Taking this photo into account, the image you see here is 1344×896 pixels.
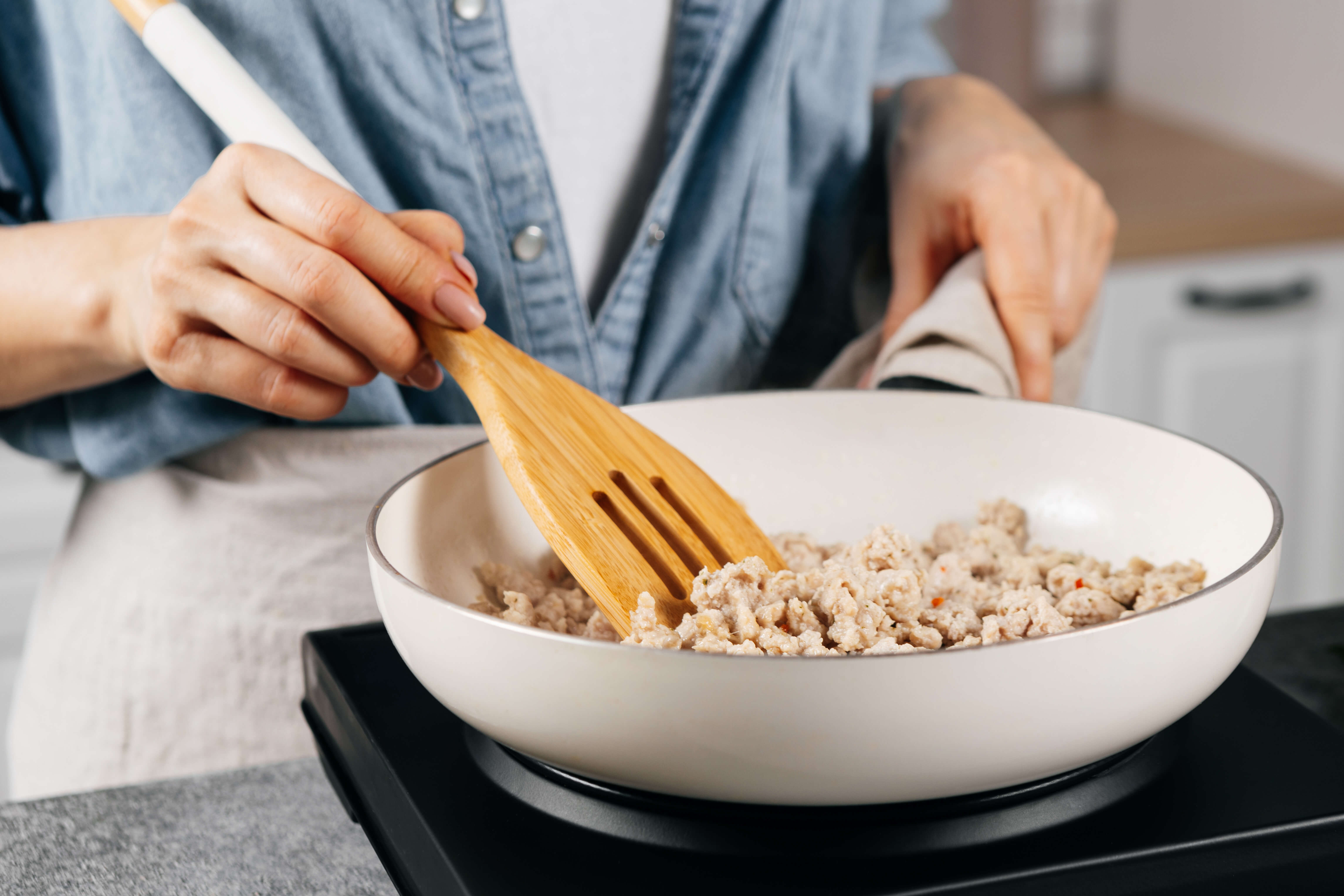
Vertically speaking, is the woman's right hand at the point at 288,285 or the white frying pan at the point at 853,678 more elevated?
the woman's right hand at the point at 288,285

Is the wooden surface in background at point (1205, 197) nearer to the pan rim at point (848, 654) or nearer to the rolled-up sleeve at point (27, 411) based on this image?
the pan rim at point (848, 654)

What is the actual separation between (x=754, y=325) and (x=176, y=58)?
18.2 inches

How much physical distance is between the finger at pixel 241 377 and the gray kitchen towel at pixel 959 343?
331 millimetres

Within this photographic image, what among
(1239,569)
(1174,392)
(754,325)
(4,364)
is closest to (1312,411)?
(1174,392)

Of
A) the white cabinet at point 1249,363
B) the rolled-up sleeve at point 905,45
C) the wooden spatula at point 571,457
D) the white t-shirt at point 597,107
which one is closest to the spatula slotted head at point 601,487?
the wooden spatula at point 571,457

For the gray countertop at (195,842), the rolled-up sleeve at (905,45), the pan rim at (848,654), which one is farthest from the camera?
the rolled-up sleeve at (905,45)

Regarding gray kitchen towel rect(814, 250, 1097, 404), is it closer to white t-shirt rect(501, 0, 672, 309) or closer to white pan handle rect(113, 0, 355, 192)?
white t-shirt rect(501, 0, 672, 309)


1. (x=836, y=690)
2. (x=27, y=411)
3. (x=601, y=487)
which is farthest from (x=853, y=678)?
(x=27, y=411)

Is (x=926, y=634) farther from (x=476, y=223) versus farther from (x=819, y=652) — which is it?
(x=476, y=223)

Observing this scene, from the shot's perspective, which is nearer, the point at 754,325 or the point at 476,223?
the point at 476,223

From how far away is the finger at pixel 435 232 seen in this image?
1.96 feet

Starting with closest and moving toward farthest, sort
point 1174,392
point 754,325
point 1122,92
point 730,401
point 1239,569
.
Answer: point 1239,569
point 730,401
point 754,325
point 1174,392
point 1122,92

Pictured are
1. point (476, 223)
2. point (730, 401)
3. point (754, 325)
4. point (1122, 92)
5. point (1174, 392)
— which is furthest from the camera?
point (1122, 92)

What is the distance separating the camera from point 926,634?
0.45 m
